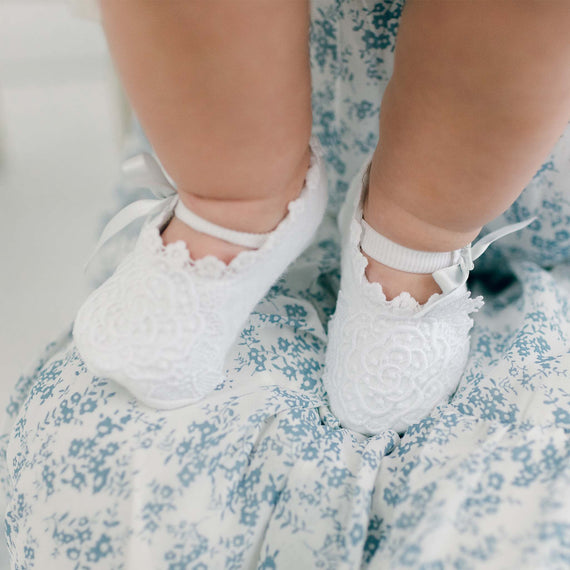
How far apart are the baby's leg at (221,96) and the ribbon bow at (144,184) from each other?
6cm

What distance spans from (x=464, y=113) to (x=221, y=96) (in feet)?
0.59

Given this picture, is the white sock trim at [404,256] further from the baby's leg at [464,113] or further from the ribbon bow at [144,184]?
the ribbon bow at [144,184]

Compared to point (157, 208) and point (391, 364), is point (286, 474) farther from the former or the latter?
point (157, 208)

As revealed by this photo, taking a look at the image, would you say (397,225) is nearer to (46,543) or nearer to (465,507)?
(465,507)

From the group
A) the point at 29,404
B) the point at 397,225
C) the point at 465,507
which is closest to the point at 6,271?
the point at 29,404

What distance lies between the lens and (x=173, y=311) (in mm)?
498

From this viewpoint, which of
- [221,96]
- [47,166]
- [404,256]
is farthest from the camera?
[47,166]

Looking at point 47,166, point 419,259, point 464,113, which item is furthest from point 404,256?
point 47,166

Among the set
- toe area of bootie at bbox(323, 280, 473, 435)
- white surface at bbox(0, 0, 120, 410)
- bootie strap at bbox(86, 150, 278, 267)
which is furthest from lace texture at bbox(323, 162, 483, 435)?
white surface at bbox(0, 0, 120, 410)

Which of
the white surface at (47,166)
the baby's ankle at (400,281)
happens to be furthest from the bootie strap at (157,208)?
the white surface at (47,166)

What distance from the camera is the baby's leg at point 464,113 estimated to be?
43 centimetres

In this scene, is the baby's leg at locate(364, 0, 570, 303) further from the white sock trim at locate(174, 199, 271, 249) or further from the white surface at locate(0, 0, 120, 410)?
the white surface at locate(0, 0, 120, 410)

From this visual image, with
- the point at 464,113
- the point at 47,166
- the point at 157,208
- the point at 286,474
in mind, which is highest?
the point at 464,113

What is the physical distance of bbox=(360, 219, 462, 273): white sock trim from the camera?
556 mm
